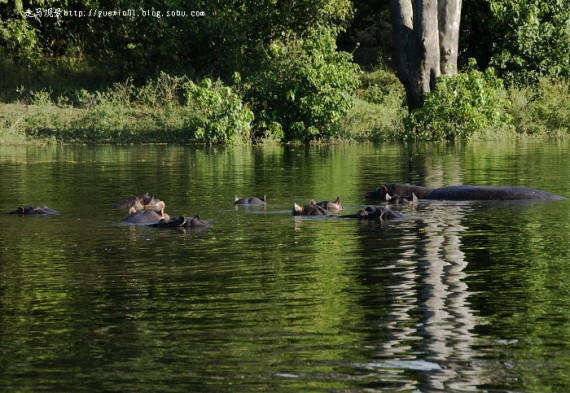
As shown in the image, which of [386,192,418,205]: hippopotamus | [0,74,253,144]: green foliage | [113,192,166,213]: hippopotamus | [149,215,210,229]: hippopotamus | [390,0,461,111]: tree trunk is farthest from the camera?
[390,0,461,111]: tree trunk

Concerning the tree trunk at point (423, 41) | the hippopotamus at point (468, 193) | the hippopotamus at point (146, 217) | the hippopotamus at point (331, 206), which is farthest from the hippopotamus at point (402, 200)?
the tree trunk at point (423, 41)

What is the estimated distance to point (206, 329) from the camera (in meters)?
6.78

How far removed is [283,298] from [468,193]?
23.4ft

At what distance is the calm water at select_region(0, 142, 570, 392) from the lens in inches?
227

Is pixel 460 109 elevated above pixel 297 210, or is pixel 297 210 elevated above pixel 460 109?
pixel 460 109

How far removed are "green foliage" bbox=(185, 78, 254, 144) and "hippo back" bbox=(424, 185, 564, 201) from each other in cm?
1305

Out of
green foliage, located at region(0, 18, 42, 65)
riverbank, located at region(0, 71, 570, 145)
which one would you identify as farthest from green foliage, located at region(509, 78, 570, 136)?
green foliage, located at region(0, 18, 42, 65)

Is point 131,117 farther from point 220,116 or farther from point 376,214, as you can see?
point 376,214

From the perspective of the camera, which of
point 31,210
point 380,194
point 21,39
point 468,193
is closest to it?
point 31,210

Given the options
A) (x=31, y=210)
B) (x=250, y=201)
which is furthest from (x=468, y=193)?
(x=31, y=210)

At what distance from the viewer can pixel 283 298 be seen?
778 centimetres

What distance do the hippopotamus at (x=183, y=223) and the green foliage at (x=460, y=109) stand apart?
16.5 m

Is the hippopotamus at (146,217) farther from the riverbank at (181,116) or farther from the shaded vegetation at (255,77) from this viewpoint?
the shaded vegetation at (255,77)

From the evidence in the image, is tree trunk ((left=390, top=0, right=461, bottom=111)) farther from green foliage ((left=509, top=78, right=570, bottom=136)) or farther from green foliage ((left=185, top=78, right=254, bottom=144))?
green foliage ((left=185, top=78, right=254, bottom=144))
